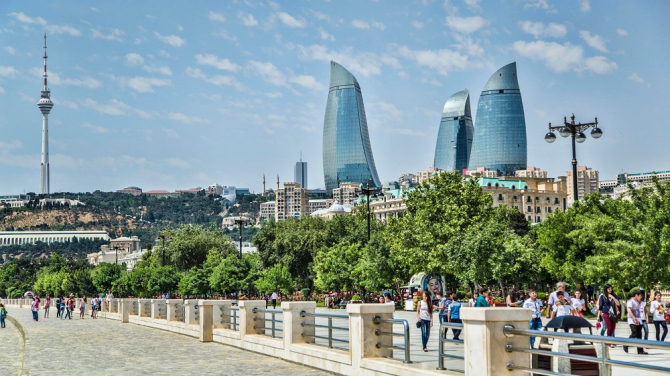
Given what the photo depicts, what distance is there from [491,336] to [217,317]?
1650 cm

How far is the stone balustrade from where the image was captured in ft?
36.3

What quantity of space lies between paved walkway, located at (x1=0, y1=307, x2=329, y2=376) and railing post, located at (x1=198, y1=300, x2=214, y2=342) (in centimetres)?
44

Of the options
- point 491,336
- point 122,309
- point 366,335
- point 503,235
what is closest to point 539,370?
point 491,336

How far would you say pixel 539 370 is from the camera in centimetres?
1045

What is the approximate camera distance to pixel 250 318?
899 inches

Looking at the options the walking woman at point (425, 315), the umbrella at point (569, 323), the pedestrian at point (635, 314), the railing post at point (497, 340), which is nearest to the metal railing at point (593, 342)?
the railing post at point (497, 340)

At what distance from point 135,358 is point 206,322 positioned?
560 cm

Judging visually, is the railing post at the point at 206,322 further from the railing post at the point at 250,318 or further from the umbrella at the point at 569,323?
the umbrella at the point at 569,323

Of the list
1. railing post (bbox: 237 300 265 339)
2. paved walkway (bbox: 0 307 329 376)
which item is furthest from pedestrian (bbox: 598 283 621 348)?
railing post (bbox: 237 300 265 339)

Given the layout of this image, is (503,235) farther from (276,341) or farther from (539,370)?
(539,370)

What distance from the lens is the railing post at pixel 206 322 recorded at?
1016 inches

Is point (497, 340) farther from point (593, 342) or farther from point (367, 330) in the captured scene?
point (367, 330)

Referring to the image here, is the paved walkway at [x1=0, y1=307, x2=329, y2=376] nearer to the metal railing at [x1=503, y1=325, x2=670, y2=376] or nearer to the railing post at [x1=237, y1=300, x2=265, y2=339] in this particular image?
the railing post at [x1=237, y1=300, x2=265, y2=339]

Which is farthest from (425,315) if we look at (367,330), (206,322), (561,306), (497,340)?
(206,322)
